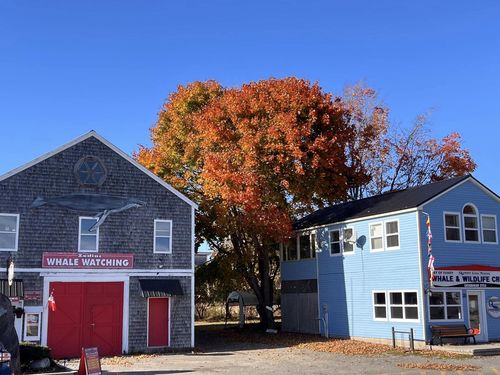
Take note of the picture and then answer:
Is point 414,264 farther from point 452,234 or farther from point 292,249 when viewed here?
point 292,249

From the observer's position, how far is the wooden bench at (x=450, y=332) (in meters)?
25.6

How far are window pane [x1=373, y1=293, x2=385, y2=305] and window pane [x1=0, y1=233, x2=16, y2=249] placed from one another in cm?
1596

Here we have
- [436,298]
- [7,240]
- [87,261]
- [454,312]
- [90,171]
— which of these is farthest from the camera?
[454,312]

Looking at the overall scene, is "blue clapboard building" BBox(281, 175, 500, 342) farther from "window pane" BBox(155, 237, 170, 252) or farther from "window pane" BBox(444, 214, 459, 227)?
"window pane" BBox(155, 237, 170, 252)

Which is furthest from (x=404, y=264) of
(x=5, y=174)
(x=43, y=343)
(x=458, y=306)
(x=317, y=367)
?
(x=5, y=174)

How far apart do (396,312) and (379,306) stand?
1129 millimetres

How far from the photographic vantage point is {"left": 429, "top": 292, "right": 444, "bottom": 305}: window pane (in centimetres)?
2633

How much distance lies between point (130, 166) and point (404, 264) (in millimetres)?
12791

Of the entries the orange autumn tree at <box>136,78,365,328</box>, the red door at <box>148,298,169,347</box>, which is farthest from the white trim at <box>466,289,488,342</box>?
the red door at <box>148,298,169,347</box>

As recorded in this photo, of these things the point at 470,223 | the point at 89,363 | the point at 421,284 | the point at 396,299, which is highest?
the point at 470,223

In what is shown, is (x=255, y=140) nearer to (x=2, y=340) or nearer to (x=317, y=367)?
(x=317, y=367)

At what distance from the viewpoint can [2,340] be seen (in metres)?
15.5

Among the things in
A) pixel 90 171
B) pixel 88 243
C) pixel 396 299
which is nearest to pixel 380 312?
pixel 396 299

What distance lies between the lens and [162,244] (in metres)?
26.9
